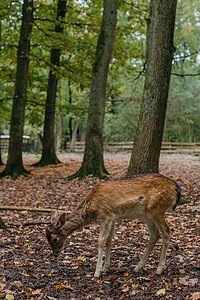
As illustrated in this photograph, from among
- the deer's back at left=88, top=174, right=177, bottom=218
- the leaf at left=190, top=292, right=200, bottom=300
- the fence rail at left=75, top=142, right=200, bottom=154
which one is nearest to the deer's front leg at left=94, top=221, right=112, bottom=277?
the deer's back at left=88, top=174, right=177, bottom=218

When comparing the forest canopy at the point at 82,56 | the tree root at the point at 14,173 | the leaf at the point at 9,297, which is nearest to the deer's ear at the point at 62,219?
the leaf at the point at 9,297

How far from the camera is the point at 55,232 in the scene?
4.74m

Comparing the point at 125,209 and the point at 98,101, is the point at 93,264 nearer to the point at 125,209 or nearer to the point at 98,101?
the point at 125,209

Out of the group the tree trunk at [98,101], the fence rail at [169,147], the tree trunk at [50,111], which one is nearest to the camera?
the tree trunk at [98,101]

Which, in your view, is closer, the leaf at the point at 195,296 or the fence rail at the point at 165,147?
the leaf at the point at 195,296

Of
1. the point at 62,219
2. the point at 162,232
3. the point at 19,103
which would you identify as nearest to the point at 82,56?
the point at 19,103

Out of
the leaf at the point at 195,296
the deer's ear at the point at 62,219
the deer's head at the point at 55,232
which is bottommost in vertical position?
the leaf at the point at 195,296

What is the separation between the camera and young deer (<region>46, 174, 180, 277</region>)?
4453 millimetres

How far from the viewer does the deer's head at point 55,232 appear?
4.71 meters

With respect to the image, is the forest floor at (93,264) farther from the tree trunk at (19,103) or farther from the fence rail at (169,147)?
the fence rail at (169,147)

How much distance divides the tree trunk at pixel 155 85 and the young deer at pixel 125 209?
3.15 meters

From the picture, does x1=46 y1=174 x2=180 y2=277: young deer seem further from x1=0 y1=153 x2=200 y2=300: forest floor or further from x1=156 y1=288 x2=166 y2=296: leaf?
x1=156 y1=288 x2=166 y2=296: leaf

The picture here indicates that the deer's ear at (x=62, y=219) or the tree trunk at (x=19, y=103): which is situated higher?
the tree trunk at (x=19, y=103)

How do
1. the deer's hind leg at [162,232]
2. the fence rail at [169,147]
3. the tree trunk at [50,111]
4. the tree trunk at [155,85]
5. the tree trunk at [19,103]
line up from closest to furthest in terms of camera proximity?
the deer's hind leg at [162,232] → the tree trunk at [155,85] → the tree trunk at [19,103] → the tree trunk at [50,111] → the fence rail at [169,147]
